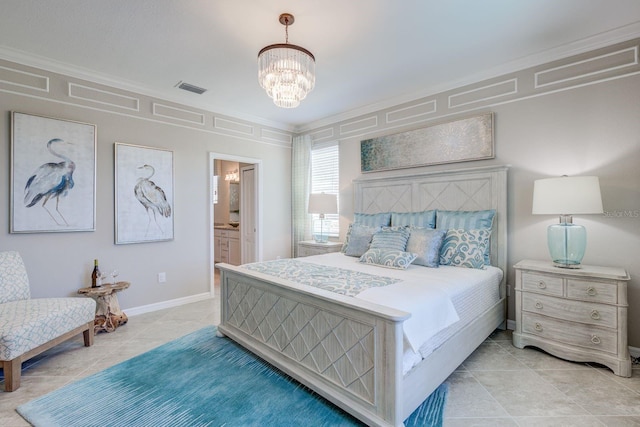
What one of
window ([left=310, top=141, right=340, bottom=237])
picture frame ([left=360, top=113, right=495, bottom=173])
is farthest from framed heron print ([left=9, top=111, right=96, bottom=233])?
picture frame ([left=360, top=113, right=495, bottom=173])

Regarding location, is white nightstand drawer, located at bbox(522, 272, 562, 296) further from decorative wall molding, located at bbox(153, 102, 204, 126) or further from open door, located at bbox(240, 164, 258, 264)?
decorative wall molding, located at bbox(153, 102, 204, 126)

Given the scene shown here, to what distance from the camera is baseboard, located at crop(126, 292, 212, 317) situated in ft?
11.6

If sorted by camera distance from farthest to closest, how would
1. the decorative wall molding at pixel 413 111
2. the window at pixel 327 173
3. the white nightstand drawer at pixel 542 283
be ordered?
1. the window at pixel 327 173
2. the decorative wall molding at pixel 413 111
3. the white nightstand drawer at pixel 542 283

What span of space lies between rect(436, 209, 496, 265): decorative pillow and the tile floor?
928 mm

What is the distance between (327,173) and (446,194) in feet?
6.56

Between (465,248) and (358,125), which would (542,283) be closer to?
(465,248)

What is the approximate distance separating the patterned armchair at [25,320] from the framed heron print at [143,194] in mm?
899

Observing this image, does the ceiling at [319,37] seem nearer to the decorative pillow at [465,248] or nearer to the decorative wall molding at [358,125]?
the decorative wall molding at [358,125]

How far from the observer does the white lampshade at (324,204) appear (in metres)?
4.28

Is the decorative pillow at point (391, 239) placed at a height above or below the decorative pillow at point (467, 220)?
below

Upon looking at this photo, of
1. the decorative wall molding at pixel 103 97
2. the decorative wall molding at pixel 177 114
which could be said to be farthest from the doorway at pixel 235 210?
the decorative wall molding at pixel 103 97

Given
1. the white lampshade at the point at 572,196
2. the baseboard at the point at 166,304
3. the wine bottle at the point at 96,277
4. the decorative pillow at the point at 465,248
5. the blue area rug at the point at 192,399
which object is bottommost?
the blue area rug at the point at 192,399

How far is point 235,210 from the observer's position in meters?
6.76

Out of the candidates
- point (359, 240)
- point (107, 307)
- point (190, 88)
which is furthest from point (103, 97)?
point (359, 240)
